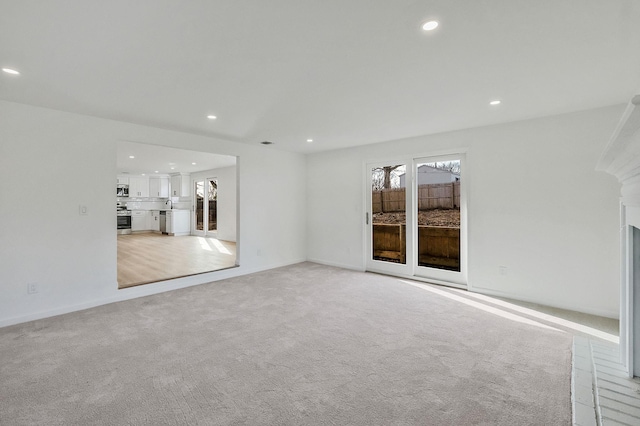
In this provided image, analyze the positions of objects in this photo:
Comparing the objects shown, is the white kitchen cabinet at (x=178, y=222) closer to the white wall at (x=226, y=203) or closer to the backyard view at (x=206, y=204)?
the backyard view at (x=206, y=204)

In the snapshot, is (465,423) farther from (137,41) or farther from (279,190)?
(279,190)

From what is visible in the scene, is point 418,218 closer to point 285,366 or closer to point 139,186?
point 285,366

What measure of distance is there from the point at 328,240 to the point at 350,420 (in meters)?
4.39

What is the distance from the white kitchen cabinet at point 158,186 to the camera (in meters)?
11.4

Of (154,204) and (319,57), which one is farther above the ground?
(319,57)

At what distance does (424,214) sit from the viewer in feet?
15.8

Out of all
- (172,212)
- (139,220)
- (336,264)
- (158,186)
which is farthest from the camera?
(139,220)

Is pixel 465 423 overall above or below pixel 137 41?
below

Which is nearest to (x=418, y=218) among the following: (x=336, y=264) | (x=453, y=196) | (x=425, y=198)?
(x=425, y=198)

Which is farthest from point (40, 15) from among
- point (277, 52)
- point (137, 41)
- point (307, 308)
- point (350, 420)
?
point (307, 308)

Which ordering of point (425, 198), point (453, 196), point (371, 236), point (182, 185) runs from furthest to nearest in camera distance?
point (182, 185)
point (371, 236)
point (425, 198)
point (453, 196)

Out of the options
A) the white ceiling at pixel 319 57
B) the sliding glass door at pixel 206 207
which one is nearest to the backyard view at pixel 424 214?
the white ceiling at pixel 319 57

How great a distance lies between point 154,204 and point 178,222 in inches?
73.5

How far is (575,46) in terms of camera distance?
6.72ft
